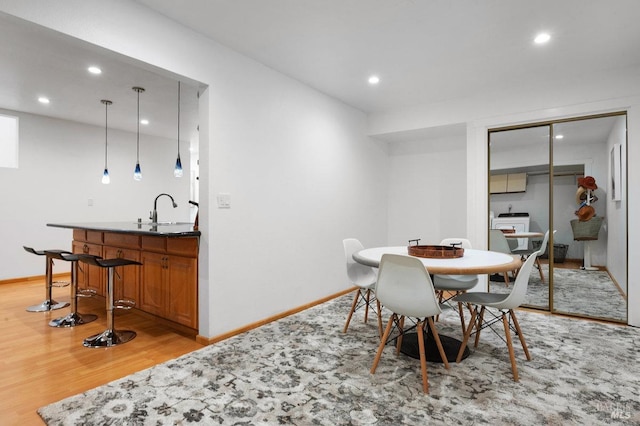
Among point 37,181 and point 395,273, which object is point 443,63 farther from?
point 37,181

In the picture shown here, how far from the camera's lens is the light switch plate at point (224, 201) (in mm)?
2857

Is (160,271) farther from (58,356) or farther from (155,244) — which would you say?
(58,356)

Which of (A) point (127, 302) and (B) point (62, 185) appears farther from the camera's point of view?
(B) point (62, 185)

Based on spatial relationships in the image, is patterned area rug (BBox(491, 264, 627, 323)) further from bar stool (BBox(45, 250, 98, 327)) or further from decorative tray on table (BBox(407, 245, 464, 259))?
bar stool (BBox(45, 250, 98, 327))

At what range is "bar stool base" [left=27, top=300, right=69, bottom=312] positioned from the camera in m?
3.68

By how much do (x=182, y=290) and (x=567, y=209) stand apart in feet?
13.2

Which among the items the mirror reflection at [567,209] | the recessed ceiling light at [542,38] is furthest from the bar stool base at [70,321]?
the recessed ceiling light at [542,38]

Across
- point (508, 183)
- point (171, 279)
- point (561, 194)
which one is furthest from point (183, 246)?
point (561, 194)

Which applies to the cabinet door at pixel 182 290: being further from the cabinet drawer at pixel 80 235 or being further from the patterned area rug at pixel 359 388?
the cabinet drawer at pixel 80 235

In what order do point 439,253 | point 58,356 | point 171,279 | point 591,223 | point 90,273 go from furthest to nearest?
point 90,273 → point 591,223 → point 171,279 → point 58,356 → point 439,253

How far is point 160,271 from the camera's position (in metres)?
3.14

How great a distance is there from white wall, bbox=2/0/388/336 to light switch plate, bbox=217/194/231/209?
49mm

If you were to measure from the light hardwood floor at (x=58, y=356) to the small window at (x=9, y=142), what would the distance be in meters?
2.48

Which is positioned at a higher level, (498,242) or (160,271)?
(498,242)
